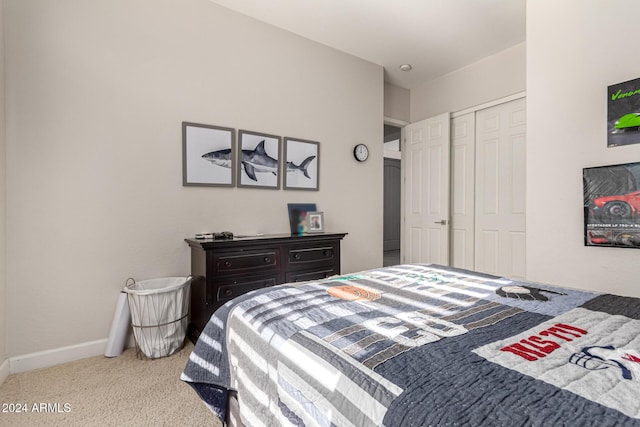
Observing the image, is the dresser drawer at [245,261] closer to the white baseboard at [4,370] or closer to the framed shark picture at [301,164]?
the framed shark picture at [301,164]

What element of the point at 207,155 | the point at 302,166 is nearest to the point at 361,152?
the point at 302,166

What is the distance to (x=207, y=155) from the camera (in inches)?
109

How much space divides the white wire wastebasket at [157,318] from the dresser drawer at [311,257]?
0.92 m

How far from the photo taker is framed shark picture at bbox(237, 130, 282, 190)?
2955 millimetres

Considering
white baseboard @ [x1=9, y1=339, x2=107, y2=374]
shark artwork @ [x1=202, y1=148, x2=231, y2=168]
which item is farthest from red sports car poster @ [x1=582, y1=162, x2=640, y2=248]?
white baseboard @ [x1=9, y1=339, x2=107, y2=374]

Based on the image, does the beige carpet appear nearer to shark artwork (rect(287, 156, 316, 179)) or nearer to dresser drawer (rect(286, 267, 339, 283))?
dresser drawer (rect(286, 267, 339, 283))

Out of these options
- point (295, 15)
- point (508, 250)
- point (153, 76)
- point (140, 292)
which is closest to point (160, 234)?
point (140, 292)

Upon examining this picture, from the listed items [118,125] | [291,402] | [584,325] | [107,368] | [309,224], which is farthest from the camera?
[309,224]

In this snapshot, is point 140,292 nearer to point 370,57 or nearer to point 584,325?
point 584,325

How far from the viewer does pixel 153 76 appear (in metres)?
2.54

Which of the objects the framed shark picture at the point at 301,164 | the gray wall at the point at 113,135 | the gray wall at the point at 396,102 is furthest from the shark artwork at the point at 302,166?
the gray wall at the point at 396,102

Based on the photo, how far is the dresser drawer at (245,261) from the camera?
2406mm

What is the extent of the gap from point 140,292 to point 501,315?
222cm

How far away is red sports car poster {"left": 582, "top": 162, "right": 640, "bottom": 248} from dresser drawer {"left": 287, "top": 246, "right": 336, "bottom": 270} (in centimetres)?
195
